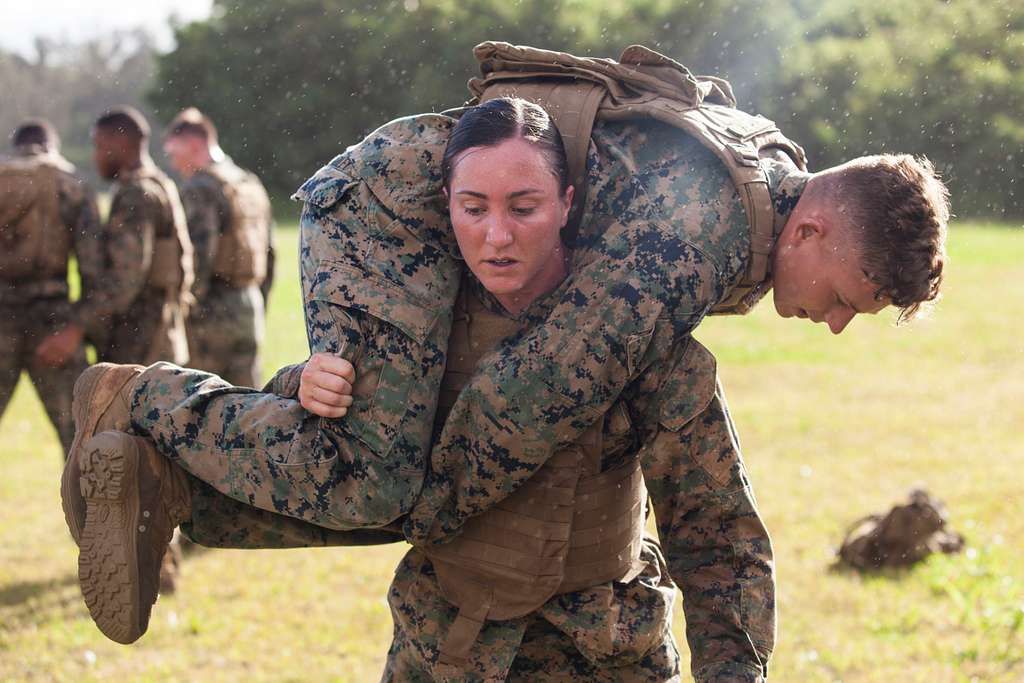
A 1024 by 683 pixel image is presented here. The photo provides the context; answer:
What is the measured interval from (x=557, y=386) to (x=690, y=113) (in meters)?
0.87

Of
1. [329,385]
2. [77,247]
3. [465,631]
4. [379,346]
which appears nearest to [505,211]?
[379,346]

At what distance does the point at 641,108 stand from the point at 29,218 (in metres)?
5.18

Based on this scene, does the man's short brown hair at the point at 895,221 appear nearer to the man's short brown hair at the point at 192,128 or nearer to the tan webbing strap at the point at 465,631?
the tan webbing strap at the point at 465,631

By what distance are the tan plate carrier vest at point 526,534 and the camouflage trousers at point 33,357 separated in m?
4.68

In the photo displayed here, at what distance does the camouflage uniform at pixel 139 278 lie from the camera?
24.9ft

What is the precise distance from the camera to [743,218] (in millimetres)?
3326

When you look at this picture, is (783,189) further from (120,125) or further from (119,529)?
(120,125)

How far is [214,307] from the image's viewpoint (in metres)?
8.94

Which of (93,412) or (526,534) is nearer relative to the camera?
(526,534)

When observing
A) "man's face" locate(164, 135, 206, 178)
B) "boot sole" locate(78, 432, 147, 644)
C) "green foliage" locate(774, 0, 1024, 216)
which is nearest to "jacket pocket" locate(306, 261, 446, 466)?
"boot sole" locate(78, 432, 147, 644)

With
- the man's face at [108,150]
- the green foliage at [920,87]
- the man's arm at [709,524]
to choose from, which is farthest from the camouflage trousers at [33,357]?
the green foliage at [920,87]

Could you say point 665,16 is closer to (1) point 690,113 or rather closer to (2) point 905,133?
(2) point 905,133

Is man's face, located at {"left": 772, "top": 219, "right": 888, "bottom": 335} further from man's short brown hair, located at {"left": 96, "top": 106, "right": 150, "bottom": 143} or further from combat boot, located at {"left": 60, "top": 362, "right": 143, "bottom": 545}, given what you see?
man's short brown hair, located at {"left": 96, "top": 106, "right": 150, "bottom": 143}

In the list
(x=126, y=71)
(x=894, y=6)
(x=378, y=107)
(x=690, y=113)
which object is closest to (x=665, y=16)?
(x=894, y=6)
